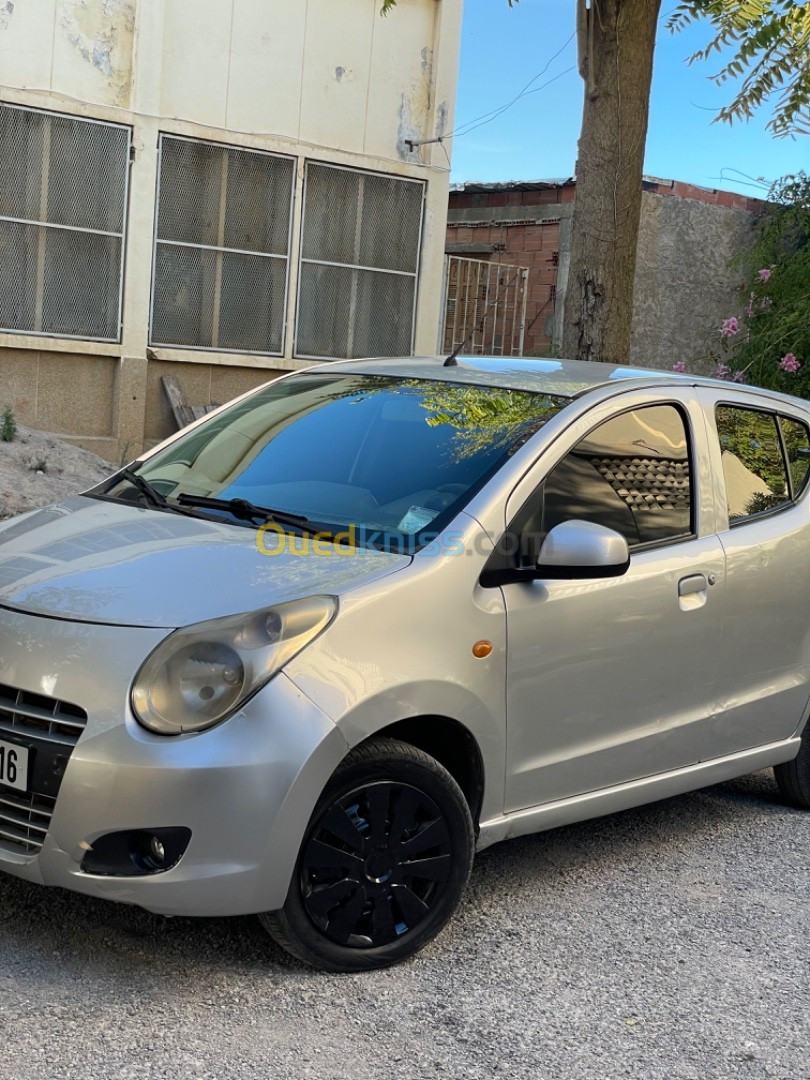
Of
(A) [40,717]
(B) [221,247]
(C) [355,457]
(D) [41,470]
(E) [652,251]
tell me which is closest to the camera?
(A) [40,717]

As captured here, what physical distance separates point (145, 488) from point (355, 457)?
2.37ft

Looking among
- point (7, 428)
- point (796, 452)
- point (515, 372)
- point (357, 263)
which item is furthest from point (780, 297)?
point (515, 372)

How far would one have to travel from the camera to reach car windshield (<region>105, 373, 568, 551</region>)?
155 inches

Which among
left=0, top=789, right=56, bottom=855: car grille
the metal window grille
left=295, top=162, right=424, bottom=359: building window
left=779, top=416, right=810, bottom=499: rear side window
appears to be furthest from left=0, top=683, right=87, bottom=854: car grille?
left=295, top=162, right=424, bottom=359: building window

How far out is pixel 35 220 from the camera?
11.3m

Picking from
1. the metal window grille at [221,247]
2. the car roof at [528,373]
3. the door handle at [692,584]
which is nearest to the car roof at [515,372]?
the car roof at [528,373]

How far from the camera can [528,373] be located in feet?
15.2

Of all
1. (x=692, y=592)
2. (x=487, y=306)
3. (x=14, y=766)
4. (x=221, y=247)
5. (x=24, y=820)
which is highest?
(x=221, y=247)

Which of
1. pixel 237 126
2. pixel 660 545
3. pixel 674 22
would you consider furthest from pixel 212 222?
pixel 660 545

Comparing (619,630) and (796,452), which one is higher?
(796,452)

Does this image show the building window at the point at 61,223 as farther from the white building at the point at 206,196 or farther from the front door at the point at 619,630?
the front door at the point at 619,630

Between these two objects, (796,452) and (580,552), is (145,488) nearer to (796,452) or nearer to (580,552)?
(580,552)

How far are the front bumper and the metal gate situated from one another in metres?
11.6

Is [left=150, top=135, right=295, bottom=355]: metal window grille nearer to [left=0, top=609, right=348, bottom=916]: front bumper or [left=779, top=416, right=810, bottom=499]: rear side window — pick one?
[left=779, top=416, right=810, bottom=499]: rear side window
